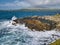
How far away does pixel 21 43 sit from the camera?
36469 mm

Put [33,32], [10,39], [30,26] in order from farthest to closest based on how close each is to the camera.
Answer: [30,26] → [33,32] → [10,39]

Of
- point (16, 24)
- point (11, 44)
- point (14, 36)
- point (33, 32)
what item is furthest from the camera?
point (16, 24)

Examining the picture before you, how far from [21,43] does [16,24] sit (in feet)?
54.9

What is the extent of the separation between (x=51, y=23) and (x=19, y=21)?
7.68 meters

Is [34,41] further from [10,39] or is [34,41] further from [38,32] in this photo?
[38,32]

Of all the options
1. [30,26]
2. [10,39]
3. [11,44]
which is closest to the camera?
[11,44]

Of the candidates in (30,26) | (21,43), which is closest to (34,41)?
(21,43)

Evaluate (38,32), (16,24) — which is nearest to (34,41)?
(38,32)

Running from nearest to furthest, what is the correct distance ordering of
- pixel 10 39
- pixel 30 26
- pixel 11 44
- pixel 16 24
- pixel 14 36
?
1. pixel 11 44
2. pixel 10 39
3. pixel 14 36
4. pixel 30 26
5. pixel 16 24

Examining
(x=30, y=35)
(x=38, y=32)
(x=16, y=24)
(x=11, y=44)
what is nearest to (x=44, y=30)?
(x=38, y=32)

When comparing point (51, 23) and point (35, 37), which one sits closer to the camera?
point (35, 37)

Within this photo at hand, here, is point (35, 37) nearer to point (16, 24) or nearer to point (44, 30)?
point (44, 30)

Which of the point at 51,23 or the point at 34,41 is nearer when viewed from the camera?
the point at 34,41

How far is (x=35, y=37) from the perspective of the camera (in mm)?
41250
